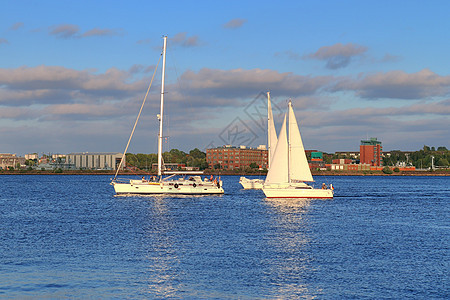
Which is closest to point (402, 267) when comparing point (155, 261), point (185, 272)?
point (185, 272)

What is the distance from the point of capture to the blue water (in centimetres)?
2483

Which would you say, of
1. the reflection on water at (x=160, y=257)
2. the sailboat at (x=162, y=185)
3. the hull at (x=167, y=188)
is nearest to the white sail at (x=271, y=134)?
the sailboat at (x=162, y=185)

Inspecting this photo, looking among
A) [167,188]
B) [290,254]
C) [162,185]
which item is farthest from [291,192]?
[290,254]

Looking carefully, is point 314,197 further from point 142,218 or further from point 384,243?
point 384,243

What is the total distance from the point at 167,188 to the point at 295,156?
18506 millimetres

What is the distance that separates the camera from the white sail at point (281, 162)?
74.9 m

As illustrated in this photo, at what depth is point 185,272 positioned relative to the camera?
28203 mm

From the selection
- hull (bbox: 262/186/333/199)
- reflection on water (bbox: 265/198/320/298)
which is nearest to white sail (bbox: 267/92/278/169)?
hull (bbox: 262/186/333/199)

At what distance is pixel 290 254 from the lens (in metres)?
33.6

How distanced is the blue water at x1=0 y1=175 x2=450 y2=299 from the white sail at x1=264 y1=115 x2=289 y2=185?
17772 millimetres

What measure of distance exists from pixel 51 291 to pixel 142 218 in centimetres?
2941

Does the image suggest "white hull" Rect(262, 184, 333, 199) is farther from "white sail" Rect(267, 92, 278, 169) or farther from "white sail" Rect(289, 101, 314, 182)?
"white sail" Rect(267, 92, 278, 169)

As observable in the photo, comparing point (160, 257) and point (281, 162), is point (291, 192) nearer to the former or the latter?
point (281, 162)

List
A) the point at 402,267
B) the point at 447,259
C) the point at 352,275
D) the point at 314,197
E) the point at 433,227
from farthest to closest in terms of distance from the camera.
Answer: the point at 314,197
the point at 433,227
the point at 447,259
the point at 402,267
the point at 352,275
